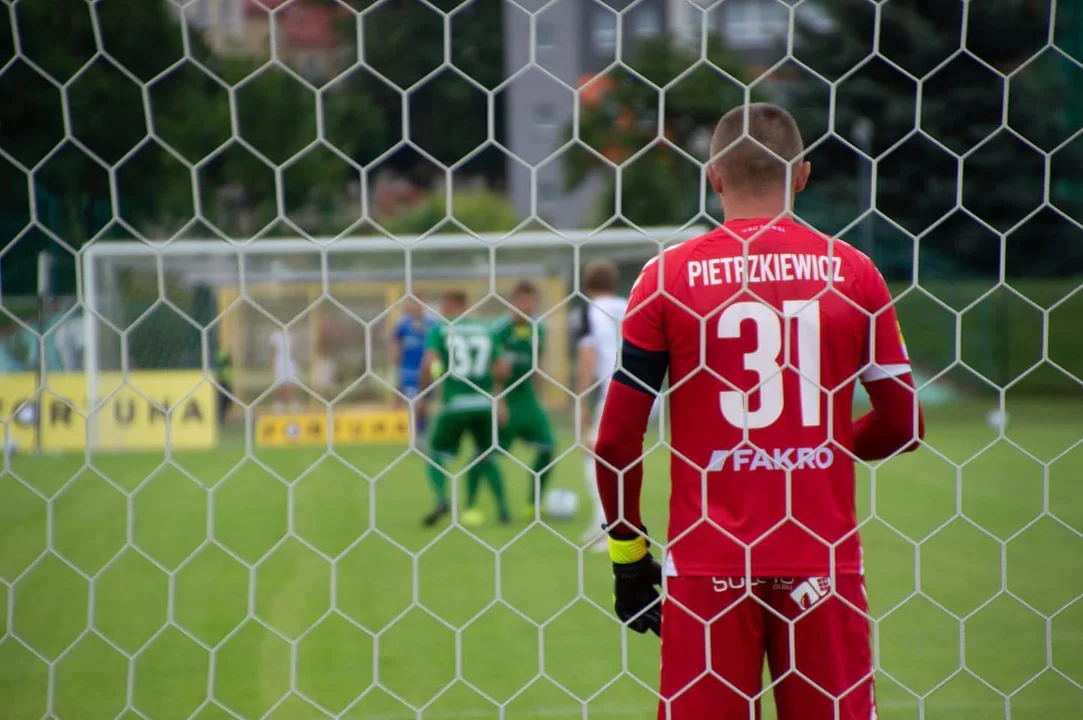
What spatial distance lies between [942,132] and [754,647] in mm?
22243

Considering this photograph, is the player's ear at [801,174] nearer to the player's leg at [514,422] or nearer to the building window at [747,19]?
the player's leg at [514,422]

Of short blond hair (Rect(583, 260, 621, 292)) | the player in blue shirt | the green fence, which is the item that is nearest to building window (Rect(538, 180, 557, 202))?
the green fence

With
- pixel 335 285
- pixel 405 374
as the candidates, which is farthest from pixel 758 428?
pixel 335 285

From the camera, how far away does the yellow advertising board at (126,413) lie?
418 inches

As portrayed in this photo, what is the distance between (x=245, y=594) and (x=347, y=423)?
9.02m

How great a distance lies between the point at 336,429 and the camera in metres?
14.3

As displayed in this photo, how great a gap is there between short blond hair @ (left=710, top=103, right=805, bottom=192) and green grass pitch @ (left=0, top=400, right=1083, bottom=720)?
2.09 feet

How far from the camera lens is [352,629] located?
4730 millimetres

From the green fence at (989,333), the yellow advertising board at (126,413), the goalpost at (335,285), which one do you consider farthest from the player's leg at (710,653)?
the green fence at (989,333)

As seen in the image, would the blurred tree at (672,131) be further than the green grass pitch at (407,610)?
Yes

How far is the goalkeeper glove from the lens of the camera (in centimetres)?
208

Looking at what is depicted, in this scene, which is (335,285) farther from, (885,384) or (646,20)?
(646,20)

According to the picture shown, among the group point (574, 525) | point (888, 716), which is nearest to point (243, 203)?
point (574, 525)

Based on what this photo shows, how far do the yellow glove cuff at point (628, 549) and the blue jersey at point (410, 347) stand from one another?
9902 mm
